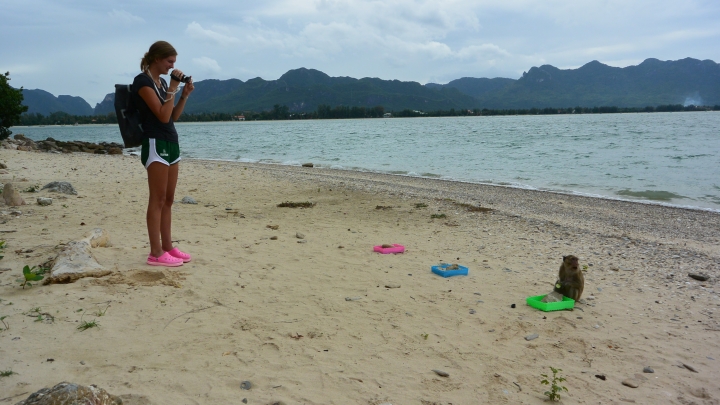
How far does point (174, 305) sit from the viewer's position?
3.79 metres

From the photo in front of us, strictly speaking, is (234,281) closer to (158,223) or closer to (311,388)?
(158,223)

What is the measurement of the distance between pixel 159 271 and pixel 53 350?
152cm

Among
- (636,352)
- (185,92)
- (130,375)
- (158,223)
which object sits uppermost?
(185,92)

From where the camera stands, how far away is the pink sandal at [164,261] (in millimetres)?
4625

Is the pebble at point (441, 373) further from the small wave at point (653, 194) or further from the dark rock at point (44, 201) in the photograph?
the small wave at point (653, 194)

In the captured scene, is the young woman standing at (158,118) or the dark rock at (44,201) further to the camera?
the dark rock at (44,201)

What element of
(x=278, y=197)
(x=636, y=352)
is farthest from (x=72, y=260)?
(x=278, y=197)

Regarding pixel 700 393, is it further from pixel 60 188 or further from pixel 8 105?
pixel 8 105

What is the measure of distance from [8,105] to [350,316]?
69.9 ft

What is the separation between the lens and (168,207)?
4.63m

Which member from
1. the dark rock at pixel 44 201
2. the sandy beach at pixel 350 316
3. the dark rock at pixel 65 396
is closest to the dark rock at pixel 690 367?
the sandy beach at pixel 350 316

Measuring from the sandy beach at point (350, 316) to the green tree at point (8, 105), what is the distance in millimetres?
15268

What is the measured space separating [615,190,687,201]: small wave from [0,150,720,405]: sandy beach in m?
6.76

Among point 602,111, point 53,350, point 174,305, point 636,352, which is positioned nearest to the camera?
point 53,350
